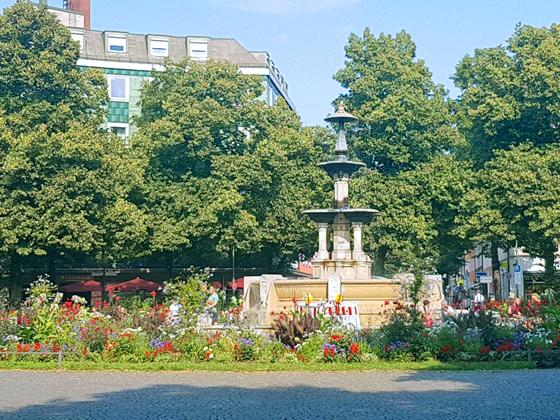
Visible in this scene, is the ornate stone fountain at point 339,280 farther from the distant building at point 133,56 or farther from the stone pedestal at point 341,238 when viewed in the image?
the distant building at point 133,56

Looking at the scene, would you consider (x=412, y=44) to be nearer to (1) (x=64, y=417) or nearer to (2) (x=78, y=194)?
(2) (x=78, y=194)

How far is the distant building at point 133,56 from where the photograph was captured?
6431 centimetres

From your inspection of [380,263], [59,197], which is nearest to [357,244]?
[380,263]

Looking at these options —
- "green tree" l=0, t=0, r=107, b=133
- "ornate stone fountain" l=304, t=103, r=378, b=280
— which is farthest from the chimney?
"ornate stone fountain" l=304, t=103, r=378, b=280

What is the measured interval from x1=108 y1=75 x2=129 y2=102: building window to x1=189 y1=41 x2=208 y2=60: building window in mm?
5889

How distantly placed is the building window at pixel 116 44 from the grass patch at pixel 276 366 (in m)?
49.5

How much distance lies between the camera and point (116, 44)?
65562mm

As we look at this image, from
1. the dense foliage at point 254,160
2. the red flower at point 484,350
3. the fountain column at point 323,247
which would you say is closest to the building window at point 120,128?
the dense foliage at point 254,160

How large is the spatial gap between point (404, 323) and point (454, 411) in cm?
729

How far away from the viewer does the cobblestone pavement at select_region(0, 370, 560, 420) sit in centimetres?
1184

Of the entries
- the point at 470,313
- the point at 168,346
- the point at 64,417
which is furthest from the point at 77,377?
the point at 470,313

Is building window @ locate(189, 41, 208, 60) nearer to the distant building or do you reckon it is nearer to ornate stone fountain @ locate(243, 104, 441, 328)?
the distant building

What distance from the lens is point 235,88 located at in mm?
47594

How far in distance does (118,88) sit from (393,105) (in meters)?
26.5
